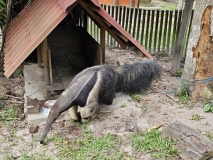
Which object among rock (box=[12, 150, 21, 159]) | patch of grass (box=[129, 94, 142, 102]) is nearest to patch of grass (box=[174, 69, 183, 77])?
patch of grass (box=[129, 94, 142, 102])

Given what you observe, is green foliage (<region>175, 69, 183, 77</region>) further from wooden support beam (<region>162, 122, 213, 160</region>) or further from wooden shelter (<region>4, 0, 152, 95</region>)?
wooden support beam (<region>162, 122, 213, 160</region>)

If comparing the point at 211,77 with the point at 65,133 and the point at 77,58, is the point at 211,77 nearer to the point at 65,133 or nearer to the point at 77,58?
the point at 65,133

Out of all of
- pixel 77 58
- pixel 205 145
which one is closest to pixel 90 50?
pixel 77 58

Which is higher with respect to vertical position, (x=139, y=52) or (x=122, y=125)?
(x=139, y=52)

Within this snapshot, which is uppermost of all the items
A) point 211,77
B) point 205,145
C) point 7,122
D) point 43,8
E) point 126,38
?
point 43,8

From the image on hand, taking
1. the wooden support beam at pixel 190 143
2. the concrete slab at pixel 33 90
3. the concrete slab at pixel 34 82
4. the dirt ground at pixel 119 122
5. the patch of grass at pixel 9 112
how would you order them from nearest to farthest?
the wooden support beam at pixel 190 143 < the dirt ground at pixel 119 122 < the concrete slab at pixel 33 90 < the patch of grass at pixel 9 112 < the concrete slab at pixel 34 82

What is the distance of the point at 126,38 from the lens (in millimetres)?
5574

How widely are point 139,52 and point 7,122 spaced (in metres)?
2.98

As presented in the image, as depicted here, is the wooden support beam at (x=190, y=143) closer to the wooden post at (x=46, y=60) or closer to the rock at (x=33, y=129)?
the rock at (x=33, y=129)

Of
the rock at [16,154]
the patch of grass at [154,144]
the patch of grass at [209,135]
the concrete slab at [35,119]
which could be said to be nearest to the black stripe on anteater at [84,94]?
the concrete slab at [35,119]

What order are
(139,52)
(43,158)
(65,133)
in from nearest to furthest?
(43,158) → (65,133) → (139,52)

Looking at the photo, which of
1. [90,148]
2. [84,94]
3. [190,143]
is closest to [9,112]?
[84,94]

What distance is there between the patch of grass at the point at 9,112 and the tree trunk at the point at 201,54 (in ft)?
11.7

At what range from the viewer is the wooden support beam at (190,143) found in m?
3.71
